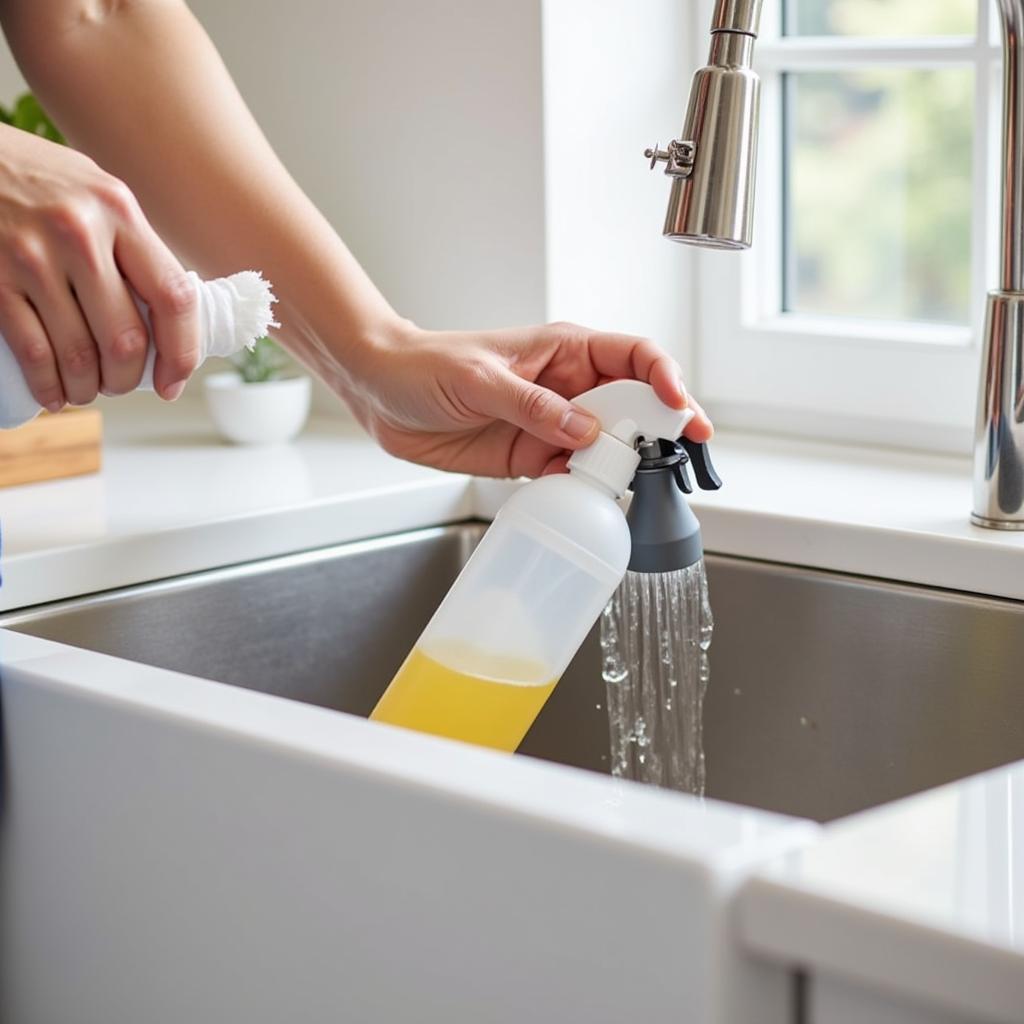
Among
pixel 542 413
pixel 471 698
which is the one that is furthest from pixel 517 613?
pixel 542 413

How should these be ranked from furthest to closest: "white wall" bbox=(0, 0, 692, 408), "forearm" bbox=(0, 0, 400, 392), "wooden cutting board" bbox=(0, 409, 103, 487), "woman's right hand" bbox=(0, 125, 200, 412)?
"white wall" bbox=(0, 0, 692, 408)
"wooden cutting board" bbox=(0, 409, 103, 487)
"forearm" bbox=(0, 0, 400, 392)
"woman's right hand" bbox=(0, 125, 200, 412)

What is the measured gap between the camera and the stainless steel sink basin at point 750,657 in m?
1.02

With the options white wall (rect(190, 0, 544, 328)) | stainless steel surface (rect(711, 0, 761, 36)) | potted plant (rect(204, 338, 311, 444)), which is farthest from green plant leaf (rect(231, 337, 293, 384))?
stainless steel surface (rect(711, 0, 761, 36))

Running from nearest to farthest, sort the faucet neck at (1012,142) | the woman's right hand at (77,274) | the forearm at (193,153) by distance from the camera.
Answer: the woman's right hand at (77,274), the faucet neck at (1012,142), the forearm at (193,153)

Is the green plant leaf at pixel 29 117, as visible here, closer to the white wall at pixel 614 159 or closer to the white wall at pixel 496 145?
the white wall at pixel 496 145

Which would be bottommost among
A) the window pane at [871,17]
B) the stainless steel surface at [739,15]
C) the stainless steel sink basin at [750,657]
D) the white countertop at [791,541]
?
the stainless steel sink basin at [750,657]

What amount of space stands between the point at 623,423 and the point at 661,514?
51mm

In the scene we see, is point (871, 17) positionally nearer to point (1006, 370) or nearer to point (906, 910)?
point (1006, 370)

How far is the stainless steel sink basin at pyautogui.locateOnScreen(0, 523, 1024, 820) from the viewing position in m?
1.02

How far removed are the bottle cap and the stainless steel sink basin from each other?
0.80ft

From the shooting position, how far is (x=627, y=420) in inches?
34.5

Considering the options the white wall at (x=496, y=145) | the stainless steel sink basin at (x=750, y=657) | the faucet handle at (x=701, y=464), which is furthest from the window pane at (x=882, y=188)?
the faucet handle at (x=701, y=464)

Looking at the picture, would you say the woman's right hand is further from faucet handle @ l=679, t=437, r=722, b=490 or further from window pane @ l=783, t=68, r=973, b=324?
window pane @ l=783, t=68, r=973, b=324

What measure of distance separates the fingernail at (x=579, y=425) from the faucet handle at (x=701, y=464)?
7cm
